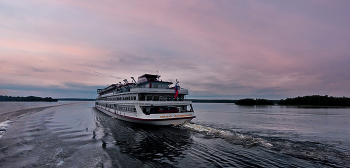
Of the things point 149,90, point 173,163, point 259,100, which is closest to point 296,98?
point 259,100

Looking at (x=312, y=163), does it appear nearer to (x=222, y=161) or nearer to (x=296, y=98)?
(x=222, y=161)

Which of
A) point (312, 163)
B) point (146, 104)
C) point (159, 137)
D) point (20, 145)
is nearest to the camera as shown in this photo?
point (312, 163)

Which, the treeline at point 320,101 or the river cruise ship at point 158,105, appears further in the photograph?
the treeline at point 320,101

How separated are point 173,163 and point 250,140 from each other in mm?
9500

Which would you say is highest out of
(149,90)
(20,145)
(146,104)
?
(149,90)

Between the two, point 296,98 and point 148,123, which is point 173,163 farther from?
point 296,98

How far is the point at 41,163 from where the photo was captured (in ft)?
39.9

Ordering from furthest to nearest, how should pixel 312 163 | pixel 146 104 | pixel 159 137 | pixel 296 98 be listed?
pixel 296 98 < pixel 146 104 < pixel 159 137 < pixel 312 163

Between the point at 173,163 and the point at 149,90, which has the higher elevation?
the point at 149,90

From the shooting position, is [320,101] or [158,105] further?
[320,101]

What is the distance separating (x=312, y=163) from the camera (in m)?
11.5

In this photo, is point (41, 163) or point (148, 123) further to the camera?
point (148, 123)

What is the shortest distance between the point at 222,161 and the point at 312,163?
5.67 metres

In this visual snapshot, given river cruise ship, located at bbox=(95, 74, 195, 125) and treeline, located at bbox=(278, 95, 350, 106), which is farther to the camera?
treeline, located at bbox=(278, 95, 350, 106)
